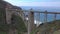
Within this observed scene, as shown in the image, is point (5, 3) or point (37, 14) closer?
point (37, 14)

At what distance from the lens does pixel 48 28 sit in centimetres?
265

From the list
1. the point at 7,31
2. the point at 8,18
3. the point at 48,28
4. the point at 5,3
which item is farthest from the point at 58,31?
the point at 5,3

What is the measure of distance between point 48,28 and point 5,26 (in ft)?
9.06

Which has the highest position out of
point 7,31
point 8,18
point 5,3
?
point 5,3

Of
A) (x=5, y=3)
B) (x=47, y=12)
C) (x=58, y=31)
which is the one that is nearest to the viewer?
(x=58, y=31)

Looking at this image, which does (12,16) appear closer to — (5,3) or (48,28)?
(5,3)

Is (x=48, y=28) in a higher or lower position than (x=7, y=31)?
higher

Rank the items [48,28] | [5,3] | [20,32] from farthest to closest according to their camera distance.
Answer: [5,3] < [20,32] < [48,28]

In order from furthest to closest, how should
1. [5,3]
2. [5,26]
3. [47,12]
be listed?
[5,3] < [5,26] < [47,12]

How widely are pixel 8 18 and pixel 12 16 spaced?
0.16 meters

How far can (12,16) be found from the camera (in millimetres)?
5508

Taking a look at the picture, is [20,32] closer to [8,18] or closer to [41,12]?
[8,18]

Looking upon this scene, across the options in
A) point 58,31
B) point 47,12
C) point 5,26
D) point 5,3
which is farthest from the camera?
point 5,3

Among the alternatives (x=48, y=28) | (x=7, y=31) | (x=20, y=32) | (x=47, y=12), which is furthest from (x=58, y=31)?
(x=7, y=31)
